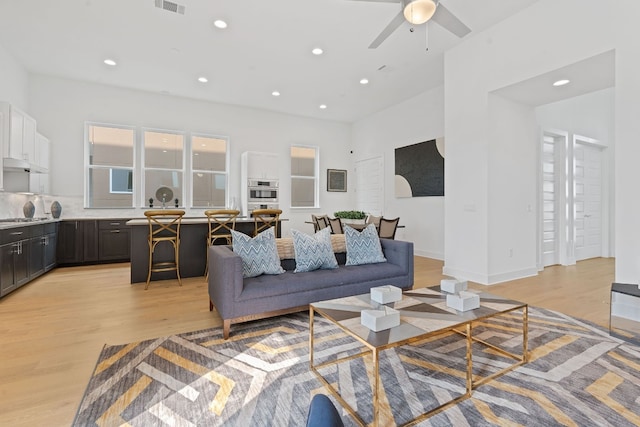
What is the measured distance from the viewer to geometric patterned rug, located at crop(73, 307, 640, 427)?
157 cm

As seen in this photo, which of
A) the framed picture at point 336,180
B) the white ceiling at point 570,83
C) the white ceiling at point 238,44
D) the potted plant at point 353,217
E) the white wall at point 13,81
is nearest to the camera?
the white ceiling at point 570,83

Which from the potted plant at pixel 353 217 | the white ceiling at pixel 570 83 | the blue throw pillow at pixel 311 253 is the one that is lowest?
the blue throw pillow at pixel 311 253

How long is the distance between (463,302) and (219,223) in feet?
11.5

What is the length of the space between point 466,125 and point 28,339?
18.2ft

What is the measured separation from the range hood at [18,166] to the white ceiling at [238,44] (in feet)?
5.87

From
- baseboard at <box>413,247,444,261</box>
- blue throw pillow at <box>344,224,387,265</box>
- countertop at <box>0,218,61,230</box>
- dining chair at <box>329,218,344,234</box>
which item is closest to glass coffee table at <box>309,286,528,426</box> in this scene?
blue throw pillow at <box>344,224,387,265</box>

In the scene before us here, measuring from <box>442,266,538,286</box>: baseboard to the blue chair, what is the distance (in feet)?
13.8

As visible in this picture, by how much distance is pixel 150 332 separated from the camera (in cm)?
261

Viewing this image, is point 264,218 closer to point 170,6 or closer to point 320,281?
point 320,281

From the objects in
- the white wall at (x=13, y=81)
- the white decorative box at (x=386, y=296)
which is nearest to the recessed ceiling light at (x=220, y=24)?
the white wall at (x=13, y=81)

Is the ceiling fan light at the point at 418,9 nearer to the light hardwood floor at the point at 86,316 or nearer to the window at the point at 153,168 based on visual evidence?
the light hardwood floor at the point at 86,316

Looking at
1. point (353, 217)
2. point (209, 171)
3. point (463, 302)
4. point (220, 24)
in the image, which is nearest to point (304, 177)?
point (353, 217)

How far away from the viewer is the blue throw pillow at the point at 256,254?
9.10 feet

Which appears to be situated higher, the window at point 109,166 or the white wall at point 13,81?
the white wall at point 13,81
